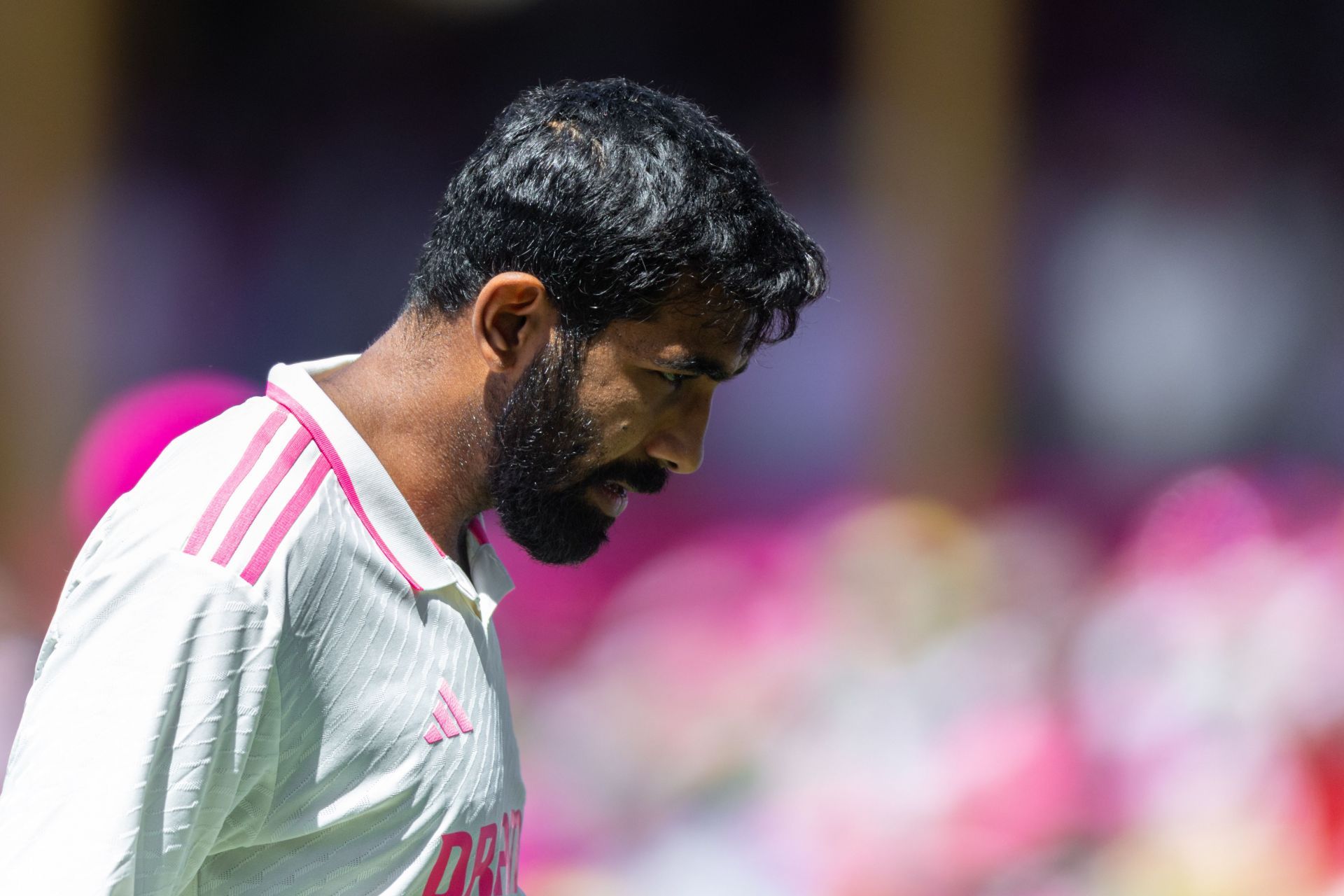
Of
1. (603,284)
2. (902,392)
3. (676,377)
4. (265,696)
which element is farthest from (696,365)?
(902,392)

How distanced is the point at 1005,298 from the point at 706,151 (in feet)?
7.20

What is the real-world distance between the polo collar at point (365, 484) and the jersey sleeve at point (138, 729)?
7.7 inches

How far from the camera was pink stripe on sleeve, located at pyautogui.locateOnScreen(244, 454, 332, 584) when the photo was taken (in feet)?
3.51

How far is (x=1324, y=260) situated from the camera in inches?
135

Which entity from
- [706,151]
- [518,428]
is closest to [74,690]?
[518,428]

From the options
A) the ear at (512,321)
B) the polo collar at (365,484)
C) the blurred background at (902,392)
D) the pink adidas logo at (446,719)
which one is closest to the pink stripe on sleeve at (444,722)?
the pink adidas logo at (446,719)

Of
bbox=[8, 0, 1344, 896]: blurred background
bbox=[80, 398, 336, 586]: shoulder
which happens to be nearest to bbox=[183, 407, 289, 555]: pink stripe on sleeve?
bbox=[80, 398, 336, 586]: shoulder

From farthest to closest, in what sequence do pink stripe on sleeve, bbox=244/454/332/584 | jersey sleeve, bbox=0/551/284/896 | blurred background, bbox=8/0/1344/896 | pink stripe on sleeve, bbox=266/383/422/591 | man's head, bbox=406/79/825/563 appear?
blurred background, bbox=8/0/1344/896
man's head, bbox=406/79/825/563
pink stripe on sleeve, bbox=266/383/422/591
pink stripe on sleeve, bbox=244/454/332/584
jersey sleeve, bbox=0/551/284/896

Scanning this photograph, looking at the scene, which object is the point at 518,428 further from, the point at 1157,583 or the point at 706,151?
the point at 1157,583

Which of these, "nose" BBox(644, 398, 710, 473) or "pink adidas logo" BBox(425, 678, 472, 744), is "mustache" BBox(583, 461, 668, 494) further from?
"pink adidas logo" BBox(425, 678, 472, 744)

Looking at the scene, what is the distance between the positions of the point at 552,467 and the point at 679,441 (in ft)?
0.48

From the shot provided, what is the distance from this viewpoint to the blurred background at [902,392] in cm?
336

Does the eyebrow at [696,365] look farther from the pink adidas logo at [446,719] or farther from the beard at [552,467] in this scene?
the pink adidas logo at [446,719]

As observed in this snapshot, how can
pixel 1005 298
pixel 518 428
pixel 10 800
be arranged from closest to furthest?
1. pixel 10 800
2. pixel 518 428
3. pixel 1005 298
